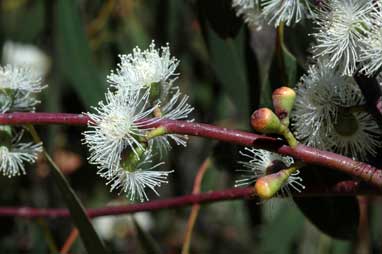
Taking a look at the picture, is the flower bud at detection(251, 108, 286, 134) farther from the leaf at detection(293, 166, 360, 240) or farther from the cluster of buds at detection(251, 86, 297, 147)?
the leaf at detection(293, 166, 360, 240)

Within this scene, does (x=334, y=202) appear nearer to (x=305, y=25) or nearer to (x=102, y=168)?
(x=305, y=25)

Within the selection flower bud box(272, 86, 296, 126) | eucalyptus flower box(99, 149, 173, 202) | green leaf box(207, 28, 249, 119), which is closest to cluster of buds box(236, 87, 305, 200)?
flower bud box(272, 86, 296, 126)

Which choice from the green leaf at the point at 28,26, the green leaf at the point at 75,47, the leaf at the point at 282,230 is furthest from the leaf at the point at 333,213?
the green leaf at the point at 28,26

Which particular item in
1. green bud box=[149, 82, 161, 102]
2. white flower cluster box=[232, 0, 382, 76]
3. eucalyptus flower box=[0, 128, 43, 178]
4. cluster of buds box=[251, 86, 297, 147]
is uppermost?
white flower cluster box=[232, 0, 382, 76]

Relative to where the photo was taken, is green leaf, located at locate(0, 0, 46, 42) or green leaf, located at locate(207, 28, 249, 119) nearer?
green leaf, located at locate(207, 28, 249, 119)

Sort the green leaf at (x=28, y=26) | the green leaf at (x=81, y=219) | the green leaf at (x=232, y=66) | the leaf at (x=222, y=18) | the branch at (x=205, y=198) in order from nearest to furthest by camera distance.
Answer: the branch at (x=205, y=198), the green leaf at (x=81, y=219), the leaf at (x=222, y=18), the green leaf at (x=232, y=66), the green leaf at (x=28, y=26)

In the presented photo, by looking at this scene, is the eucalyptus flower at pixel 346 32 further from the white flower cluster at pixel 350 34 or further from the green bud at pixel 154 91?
the green bud at pixel 154 91

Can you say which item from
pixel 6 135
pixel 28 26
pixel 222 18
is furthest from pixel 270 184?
pixel 28 26
